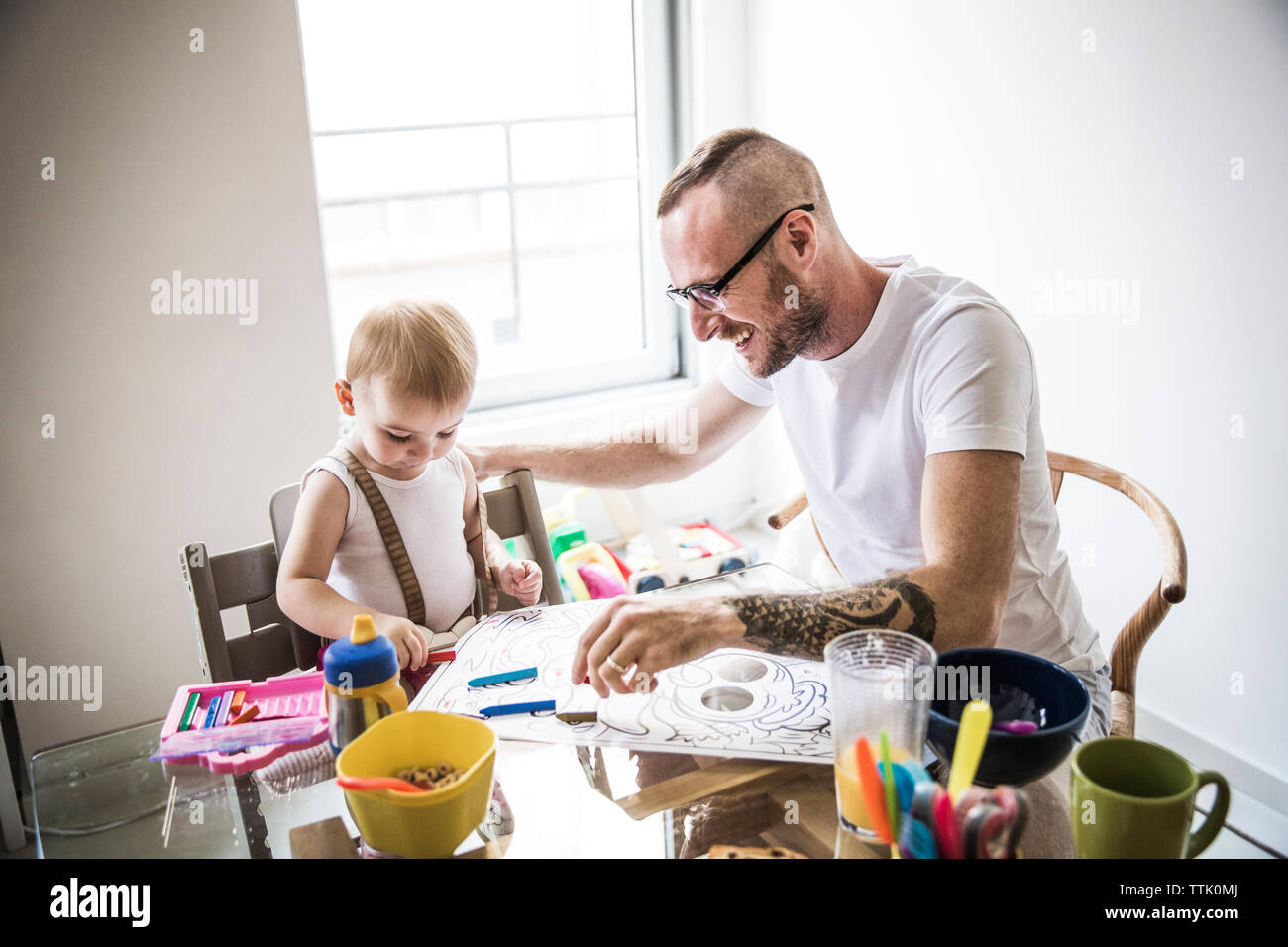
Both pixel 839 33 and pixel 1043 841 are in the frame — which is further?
pixel 839 33

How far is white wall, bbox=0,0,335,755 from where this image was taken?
1926 millimetres

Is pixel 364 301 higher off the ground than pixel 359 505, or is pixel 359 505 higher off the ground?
pixel 364 301

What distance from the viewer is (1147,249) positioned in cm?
185

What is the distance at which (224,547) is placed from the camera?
2.21m

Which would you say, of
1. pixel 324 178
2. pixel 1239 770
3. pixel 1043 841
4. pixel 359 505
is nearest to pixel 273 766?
pixel 359 505

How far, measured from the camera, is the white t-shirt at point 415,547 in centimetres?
133

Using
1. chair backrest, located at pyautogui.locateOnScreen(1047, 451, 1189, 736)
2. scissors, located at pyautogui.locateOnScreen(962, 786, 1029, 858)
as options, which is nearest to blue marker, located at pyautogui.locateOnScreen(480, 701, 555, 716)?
scissors, located at pyautogui.locateOnScreen(962, 786, 1029, 858)

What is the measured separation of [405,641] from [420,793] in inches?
14.4

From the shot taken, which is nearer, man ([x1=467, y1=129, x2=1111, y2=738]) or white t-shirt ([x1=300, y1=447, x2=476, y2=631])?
man ([x1=467, y1=129, x2=1111, y2=738])

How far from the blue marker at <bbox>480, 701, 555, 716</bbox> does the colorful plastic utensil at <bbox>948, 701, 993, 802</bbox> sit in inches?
17.7

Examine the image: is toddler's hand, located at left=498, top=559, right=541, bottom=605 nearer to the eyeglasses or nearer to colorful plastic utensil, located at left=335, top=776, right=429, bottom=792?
the eyeglasses

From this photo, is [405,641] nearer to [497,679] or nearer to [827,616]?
[497,679]
